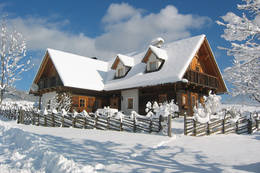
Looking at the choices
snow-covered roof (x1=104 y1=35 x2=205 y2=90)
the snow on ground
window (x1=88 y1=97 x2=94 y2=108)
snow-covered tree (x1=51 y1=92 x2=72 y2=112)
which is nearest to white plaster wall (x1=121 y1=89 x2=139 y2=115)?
snow-covered roof (x1=104 y1=35 x2=205 y2=90)

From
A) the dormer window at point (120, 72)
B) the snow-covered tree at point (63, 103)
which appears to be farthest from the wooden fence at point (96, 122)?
the dormer window at point (120, 72)

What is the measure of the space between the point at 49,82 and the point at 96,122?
1214cm

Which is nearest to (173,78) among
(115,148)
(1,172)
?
(115,148)

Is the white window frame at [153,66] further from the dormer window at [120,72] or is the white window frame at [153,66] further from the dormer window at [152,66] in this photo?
the dormer window at [120,72]

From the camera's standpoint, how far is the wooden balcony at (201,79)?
1762 cm

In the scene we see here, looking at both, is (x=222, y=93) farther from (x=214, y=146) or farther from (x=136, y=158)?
(x=136, y=158)

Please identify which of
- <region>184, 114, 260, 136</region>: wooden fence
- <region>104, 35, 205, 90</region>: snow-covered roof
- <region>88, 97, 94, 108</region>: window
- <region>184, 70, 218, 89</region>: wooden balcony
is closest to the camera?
<region>184, 114, 260, 136</region>: wooden fence

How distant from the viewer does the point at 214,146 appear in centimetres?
785

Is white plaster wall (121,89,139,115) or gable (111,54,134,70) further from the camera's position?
gable (111,54,134,70)

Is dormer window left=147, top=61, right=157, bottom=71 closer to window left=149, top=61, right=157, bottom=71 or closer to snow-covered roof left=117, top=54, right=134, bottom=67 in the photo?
window left=149, top=61, right=157, bottom=71

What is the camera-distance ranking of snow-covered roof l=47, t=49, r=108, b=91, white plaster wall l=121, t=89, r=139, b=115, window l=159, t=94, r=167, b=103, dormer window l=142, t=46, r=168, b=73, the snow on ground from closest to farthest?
the snow on ground
window l=159, t=94, r=167, b=103
dormer window l=142, t=46, r=168, b=73
white plaster wall l=121, t=89, r=139, b=115
snow-covered roof l=47, t=49, r=108, b=91

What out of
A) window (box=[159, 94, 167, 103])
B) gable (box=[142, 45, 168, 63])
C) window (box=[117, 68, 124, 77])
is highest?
gable (box=[142, 45, 168, 63])

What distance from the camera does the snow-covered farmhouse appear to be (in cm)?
1809

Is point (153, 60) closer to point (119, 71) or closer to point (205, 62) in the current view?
point (119, 71)
